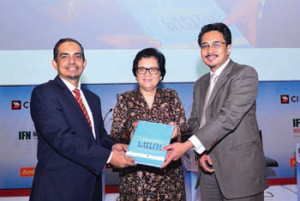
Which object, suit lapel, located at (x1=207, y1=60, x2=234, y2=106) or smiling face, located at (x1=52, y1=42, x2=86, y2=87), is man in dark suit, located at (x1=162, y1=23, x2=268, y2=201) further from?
smiling face, located at (x1=52, y1=42, x2=86, y2=87)

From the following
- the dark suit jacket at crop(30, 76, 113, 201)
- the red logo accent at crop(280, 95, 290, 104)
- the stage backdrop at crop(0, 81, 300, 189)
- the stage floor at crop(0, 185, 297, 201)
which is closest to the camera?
the dark suit jacket at crop(30, 76, 113, 201)

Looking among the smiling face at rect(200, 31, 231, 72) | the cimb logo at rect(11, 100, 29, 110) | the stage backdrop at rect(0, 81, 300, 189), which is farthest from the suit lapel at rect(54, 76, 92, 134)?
the cimb logo at rect(11, 100, 29, 110)

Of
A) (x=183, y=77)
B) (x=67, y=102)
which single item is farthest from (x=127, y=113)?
(x=183, y=77)

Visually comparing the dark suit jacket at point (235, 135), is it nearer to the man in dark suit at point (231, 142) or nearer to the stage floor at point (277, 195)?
the man in dark suit at point (231, 142)

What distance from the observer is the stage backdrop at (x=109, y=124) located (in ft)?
15.1

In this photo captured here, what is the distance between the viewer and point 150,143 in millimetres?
1977

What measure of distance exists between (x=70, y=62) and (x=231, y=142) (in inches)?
52.5

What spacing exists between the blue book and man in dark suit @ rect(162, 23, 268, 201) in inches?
2.9

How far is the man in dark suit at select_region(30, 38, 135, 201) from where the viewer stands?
1874 millimetres

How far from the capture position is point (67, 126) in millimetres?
1905

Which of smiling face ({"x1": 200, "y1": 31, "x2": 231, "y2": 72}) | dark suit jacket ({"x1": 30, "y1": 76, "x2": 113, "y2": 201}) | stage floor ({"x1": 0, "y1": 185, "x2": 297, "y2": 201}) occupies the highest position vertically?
smiling face ({"x1": 200, "y1": 31, "x2": 231, "y2": 72})

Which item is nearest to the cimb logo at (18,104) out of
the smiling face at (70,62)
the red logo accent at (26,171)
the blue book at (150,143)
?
the red logo accent at (26,171)

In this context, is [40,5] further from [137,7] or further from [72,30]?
[137,7]

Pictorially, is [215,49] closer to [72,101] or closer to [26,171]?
[72,101]
